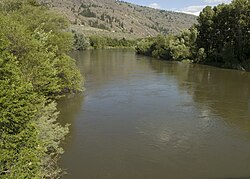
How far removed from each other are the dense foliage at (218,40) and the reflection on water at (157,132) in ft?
74.5

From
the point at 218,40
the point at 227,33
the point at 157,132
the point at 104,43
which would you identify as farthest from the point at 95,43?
the point at 157,132

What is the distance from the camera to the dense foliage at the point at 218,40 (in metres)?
56.9

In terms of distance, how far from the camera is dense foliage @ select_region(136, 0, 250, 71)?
56.9 meters

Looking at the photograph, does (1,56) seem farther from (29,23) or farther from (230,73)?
(230,73)

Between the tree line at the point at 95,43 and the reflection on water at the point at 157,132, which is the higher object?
the tree line at the point at 95,43

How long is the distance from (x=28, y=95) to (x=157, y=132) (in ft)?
38.4

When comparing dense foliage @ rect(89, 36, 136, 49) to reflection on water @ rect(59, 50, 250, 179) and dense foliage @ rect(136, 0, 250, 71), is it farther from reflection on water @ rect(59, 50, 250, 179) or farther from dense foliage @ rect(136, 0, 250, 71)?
reflection on water @ rect(59, 50, 250, 179)

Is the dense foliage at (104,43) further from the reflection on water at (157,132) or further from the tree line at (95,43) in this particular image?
the reflection on water at (157,132)

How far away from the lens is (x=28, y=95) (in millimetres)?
10516

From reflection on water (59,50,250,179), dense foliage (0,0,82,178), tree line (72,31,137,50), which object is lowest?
reflection on water (59,50,250,179)

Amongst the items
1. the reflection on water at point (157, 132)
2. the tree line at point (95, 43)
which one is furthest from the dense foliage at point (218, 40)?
the tree line at point (95, 43)

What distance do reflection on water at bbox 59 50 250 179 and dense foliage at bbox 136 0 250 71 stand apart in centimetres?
2269

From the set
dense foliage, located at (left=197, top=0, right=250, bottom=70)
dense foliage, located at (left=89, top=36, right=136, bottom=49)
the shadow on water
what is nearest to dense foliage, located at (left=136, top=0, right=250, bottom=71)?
dense foliage, located at (left=197, top=0, right=250, bottom=70)

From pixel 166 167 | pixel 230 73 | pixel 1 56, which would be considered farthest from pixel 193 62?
pixel 1 56
